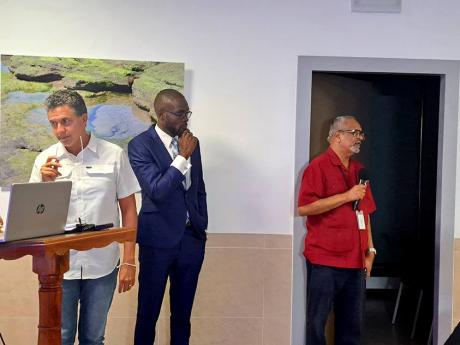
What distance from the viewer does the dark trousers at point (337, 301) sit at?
358 centimetres

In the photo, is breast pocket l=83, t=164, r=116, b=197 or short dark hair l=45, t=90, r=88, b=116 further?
short dark hair l=45, t=90, r=88, b=116

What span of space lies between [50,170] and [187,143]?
812 millimetres

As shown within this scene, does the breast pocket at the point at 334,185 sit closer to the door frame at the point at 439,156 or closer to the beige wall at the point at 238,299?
the door frame at the point at 439,156

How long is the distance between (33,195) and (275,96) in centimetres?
210

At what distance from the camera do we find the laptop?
201cm

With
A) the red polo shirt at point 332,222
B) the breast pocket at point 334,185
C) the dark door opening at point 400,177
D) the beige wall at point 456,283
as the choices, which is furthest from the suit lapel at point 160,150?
the beige wall at point 456,283

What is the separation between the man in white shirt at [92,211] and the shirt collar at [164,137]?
10.4 inches

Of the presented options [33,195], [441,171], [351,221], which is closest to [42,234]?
[33,195]

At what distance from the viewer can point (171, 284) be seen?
3.44 metres

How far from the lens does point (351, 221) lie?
3.58 meters

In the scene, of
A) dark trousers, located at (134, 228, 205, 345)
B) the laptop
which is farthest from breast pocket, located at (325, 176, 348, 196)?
the laptop

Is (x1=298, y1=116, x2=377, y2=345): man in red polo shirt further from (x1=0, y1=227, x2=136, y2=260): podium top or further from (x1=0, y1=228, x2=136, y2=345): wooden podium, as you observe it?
(x1=0, y1=228, x2=136, y2=345): wooden podium

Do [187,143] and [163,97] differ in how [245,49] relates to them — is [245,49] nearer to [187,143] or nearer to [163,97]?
[163,97]

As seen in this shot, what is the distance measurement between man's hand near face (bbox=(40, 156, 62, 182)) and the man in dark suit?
47 cm
